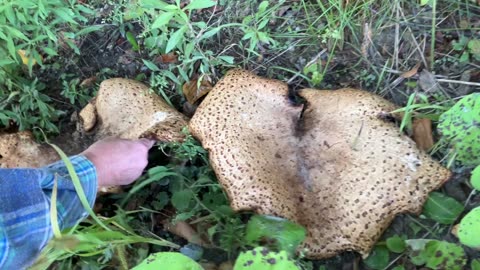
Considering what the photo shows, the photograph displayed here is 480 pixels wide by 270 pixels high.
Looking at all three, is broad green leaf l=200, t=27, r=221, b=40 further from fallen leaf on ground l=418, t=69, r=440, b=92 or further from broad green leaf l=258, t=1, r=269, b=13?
fallen leaf on ground l=418, t=69, r=440, b=92

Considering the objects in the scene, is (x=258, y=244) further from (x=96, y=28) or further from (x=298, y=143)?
(x=96, y=28)

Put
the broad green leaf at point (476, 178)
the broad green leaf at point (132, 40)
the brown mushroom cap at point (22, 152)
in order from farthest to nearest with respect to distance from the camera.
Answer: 1. the broad green leaf at point (132, 40)
2. the brown mushroom cap at point (22, 152)
3. the broad green leaf at point (476, 178)

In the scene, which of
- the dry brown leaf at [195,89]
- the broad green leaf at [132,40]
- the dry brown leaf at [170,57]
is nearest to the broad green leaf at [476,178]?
the dry brown leaf at [195,89]

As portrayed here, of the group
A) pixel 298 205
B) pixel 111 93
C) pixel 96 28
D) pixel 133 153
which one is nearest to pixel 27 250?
pixel 133 153

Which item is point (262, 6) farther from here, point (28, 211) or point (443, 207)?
point (28, 211)

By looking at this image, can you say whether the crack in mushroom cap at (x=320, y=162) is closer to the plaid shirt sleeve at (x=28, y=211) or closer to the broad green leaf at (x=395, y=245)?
the broad green leaf at (x=395, y=245)

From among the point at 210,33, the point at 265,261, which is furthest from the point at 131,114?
the point at 265,261
